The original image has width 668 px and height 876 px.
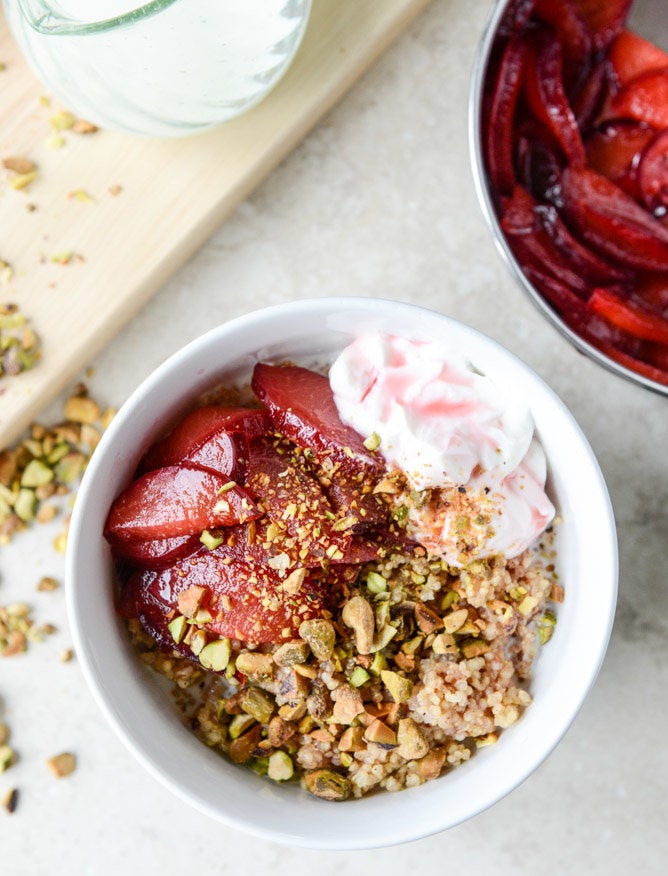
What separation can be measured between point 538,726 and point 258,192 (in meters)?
0.74

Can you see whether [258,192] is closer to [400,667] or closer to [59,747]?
[400,667]

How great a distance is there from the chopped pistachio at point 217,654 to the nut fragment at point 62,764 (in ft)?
1.29

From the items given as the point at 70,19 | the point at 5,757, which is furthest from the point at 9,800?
the point at 70,19

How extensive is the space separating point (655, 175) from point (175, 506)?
0.70 metres

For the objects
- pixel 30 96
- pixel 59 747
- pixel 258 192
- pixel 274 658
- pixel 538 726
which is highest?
pixel 30 96

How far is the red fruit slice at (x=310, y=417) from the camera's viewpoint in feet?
3.23

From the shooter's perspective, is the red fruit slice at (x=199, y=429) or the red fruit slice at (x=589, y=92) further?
the red fruit slice at (x=589, y=92)

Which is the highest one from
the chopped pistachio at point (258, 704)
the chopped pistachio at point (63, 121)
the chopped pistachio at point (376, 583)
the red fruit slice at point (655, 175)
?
the chopped pistachio at point (63, 121)

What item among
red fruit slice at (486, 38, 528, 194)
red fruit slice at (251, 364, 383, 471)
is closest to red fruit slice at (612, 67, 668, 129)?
red fruit slice at (486, 38, 528, 194)

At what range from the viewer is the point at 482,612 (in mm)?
1023

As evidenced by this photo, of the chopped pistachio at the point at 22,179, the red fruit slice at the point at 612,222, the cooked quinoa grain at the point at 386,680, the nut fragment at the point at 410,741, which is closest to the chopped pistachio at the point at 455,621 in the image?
the cooked quinoa grain at the point at 386,680

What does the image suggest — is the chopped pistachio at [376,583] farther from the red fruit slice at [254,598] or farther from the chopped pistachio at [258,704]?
the chopped pistachio at [258,704]

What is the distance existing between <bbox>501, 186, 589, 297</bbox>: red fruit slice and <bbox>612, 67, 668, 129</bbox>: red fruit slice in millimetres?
174

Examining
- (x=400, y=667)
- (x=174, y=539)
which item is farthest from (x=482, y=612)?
(x=174, y=539)
